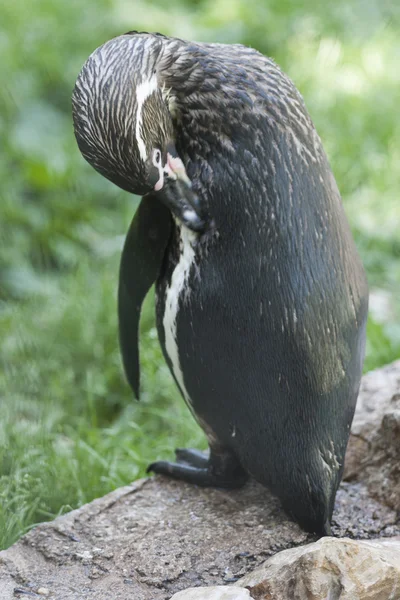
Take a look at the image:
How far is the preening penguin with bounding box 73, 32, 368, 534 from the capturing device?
1.59 m

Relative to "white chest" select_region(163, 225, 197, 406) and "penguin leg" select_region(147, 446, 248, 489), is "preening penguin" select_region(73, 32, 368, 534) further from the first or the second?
"penguin leg" select_region(147, 446, 248, 489)

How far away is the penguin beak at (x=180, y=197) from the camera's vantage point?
1.67 m

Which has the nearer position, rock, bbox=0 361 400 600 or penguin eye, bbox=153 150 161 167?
penguin eye, bbox=153 150 161 167

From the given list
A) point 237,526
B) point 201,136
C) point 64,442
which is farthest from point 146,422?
point 201,136

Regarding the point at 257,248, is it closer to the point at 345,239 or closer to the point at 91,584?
the point at 345,239

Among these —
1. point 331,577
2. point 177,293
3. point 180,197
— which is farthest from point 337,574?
point 180,197

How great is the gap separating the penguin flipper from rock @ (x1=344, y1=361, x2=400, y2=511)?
0.58 meters

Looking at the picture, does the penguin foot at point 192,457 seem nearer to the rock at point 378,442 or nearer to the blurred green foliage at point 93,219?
the blurred green foliage at point 93,219

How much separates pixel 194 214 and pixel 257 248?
0.14m

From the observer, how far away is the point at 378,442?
2.10 m

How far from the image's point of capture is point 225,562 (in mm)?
1846

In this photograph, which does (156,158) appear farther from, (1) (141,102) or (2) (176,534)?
(2) (176,534)

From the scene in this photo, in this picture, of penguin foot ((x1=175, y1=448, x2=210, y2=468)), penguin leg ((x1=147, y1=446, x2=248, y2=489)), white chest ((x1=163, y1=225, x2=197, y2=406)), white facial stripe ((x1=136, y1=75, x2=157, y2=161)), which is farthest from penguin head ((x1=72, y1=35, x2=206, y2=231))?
penguin foot ((x1=175, y1=448, x2=210, y2=468))

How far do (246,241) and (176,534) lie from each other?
2.28 feet
